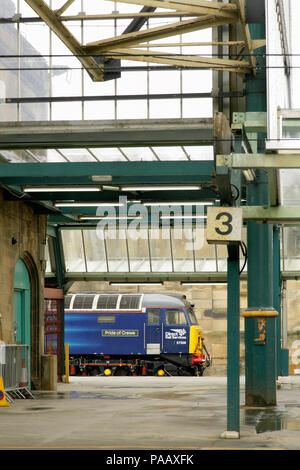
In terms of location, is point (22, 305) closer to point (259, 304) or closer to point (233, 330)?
point (259, 304)

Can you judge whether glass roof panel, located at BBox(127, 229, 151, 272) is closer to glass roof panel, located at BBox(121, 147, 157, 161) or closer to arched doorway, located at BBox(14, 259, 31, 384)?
arched doorway, located at BBox(14, 259, 31, 384)

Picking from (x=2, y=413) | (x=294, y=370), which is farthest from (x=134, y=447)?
(x=294, y=370)

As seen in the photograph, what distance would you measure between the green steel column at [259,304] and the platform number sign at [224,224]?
581cm

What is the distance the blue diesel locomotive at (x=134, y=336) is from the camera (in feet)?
134

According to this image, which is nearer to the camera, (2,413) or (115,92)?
(2,413)

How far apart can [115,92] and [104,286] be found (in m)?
32.8

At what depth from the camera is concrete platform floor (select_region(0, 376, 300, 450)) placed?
39.4ft

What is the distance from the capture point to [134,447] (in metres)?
11.4

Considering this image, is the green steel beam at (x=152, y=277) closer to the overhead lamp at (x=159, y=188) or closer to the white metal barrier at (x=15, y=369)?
Result: the white metal barrier at (x=15, y=369)

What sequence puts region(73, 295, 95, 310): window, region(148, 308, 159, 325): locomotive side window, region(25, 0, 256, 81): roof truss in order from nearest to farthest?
region(25, 0, 256, 81): roof truss
region(148, 308, 159, 325): locomotive side window
region(73, 295, 95, 310): window

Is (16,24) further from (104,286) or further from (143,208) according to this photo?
(104,286)

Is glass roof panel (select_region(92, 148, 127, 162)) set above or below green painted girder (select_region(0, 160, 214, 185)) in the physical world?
above

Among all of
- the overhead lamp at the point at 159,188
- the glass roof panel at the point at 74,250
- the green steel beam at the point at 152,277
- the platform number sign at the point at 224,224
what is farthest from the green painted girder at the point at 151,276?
the platform number sign at the point at 224,224

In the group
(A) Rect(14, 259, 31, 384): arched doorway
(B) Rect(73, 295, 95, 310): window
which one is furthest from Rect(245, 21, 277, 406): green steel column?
(B) Rect(73, 295, 95, 310): window
